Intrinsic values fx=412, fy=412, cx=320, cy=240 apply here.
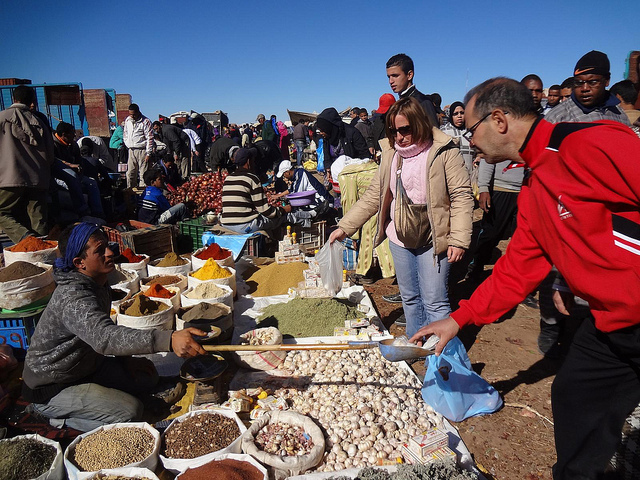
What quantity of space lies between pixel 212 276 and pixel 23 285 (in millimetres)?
1503

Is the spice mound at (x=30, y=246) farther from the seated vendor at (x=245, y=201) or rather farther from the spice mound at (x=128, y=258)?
the seated vendor at (x=245, y=201)

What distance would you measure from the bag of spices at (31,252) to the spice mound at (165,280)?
3.07 feet

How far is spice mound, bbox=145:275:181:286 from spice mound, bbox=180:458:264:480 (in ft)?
7.59

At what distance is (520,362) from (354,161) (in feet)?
10.9

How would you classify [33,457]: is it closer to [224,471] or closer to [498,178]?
[224,471]

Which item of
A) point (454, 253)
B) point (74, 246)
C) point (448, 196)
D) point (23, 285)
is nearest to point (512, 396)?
point (454, 253)

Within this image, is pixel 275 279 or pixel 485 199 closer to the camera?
pixel 485 199

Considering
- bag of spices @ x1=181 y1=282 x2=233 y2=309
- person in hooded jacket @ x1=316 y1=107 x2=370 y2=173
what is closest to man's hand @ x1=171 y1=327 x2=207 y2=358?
bag of spices @ x1=181 y1=282 x2=233 y2=309

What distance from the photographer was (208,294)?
370cm

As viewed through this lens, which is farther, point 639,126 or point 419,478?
point 639,126

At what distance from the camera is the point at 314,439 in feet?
7.38

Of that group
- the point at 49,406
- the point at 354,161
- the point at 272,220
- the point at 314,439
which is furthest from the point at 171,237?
the point at 314,439

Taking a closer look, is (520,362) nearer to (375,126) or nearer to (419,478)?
(419,478)

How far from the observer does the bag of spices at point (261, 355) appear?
308cm
